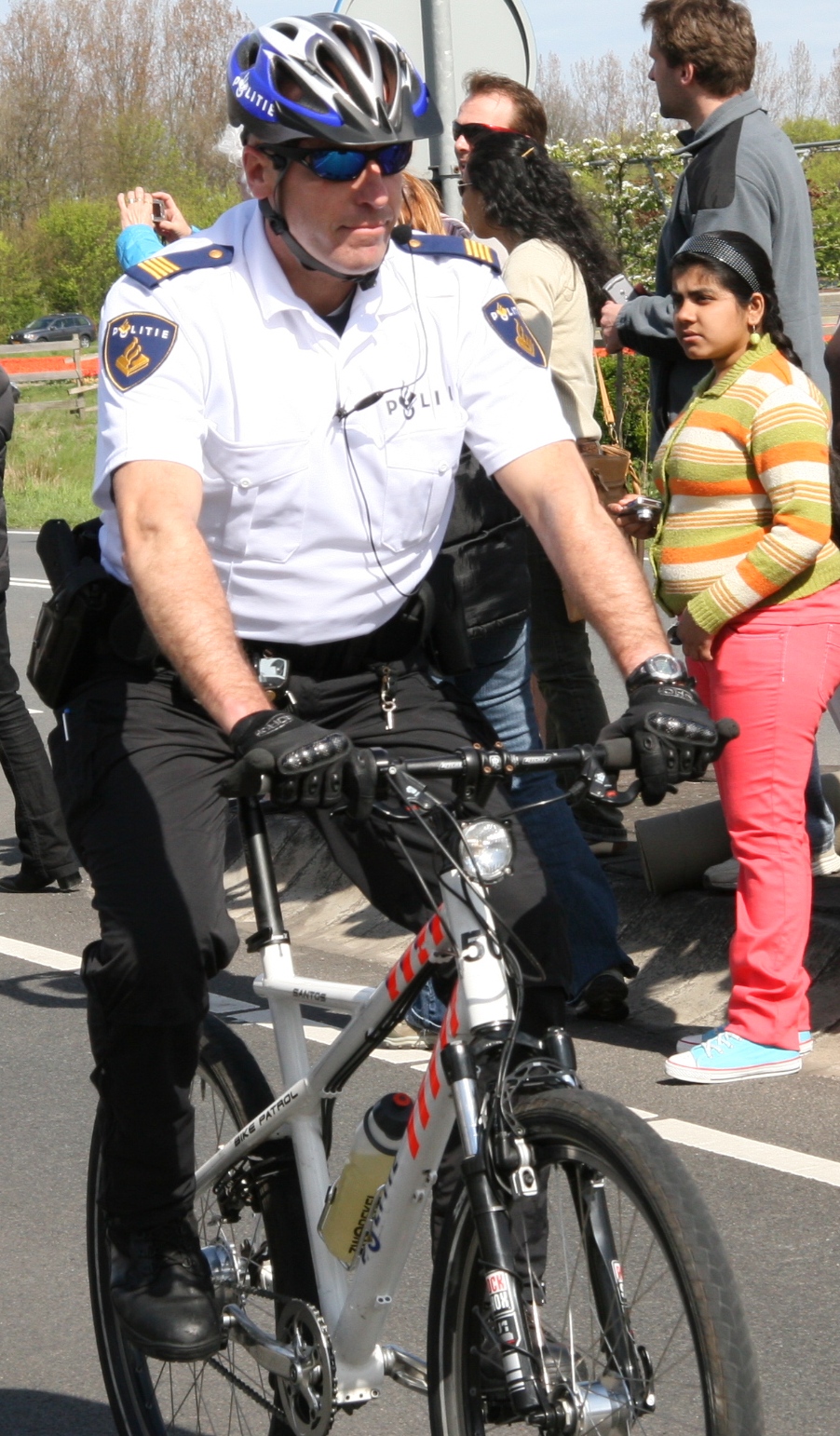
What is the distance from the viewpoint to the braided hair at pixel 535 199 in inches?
223

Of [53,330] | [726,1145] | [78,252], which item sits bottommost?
[53,330]

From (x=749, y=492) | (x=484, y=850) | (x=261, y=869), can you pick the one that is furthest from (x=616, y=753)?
(x=749, y=492)

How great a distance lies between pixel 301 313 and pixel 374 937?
11.2 feet

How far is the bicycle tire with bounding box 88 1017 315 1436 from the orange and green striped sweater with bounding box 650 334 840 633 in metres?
2.08

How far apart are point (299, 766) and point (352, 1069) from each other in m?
0.68

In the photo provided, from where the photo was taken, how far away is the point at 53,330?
59.5 metres

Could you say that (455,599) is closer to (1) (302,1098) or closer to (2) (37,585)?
(1) (302,1098)

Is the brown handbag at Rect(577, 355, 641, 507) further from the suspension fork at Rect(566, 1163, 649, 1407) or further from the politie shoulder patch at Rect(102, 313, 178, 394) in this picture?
the suspension fork at Rect(566, 1163, 649, 1407)

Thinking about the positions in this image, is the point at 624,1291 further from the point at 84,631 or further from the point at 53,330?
the point at 53,330

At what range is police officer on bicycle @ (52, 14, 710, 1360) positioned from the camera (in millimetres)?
2736

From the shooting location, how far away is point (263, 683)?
112 inches

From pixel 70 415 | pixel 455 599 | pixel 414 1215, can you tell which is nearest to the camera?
pixel 414 1215

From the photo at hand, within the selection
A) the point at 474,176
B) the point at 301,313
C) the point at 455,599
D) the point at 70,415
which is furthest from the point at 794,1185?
the point at 70,415

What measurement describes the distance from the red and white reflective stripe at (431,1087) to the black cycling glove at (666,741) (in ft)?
1.19
